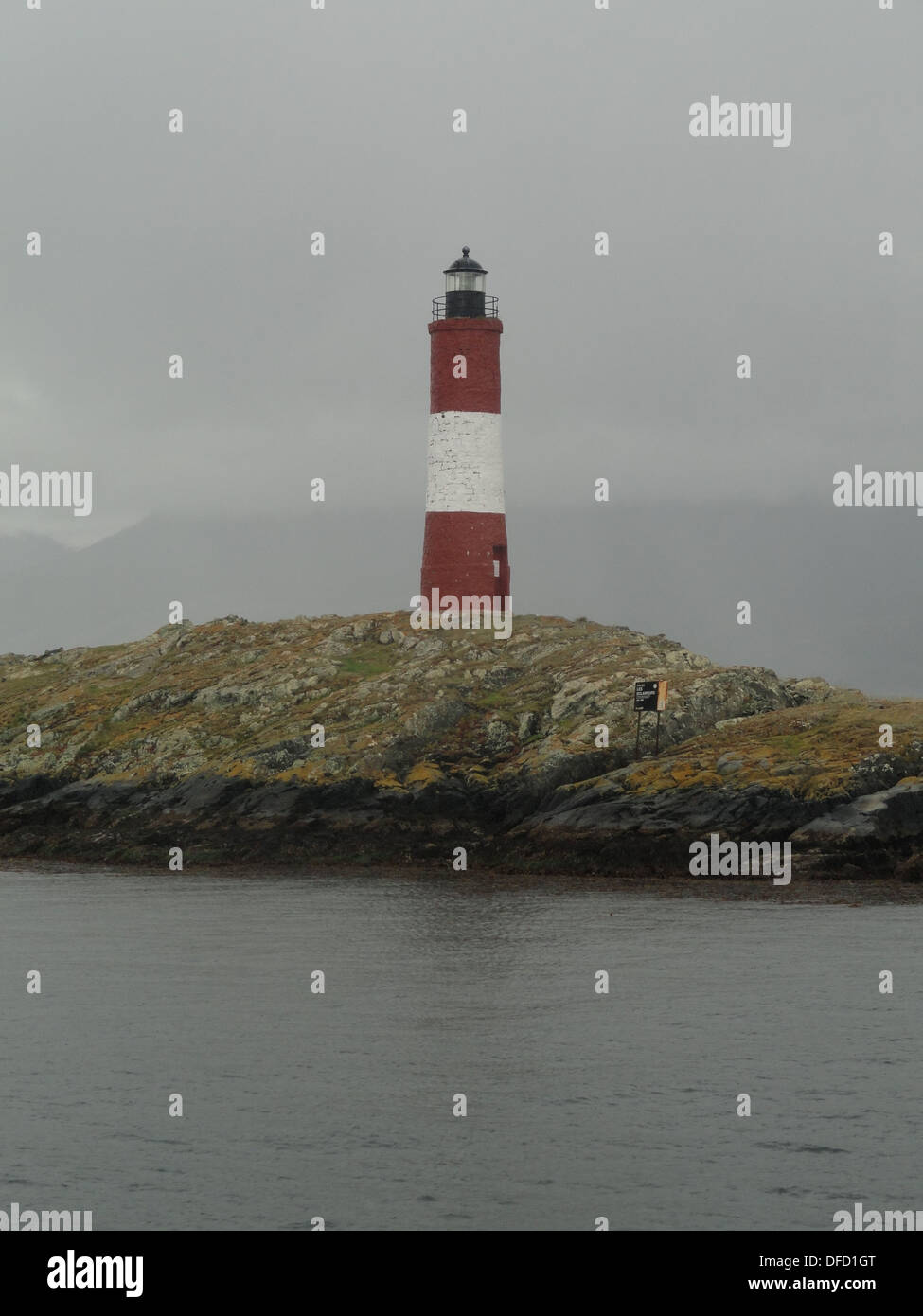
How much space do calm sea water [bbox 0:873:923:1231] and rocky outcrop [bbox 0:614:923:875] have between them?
672 cm

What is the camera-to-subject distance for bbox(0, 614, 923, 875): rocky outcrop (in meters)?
51.6

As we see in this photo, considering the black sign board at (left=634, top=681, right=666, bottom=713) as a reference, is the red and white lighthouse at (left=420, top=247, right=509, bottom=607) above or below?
above

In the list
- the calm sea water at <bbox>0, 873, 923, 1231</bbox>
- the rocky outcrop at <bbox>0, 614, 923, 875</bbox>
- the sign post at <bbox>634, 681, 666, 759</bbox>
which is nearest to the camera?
the calm sea water at <bbox>0, 873, 923, 1231</bbox>

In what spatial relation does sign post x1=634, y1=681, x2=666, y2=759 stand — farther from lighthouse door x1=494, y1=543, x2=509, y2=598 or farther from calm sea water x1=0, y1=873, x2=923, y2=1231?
calm sea water x1=0, y1=873, x2=923, y2=1231

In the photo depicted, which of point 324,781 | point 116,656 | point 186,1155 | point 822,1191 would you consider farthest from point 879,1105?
point 116,656

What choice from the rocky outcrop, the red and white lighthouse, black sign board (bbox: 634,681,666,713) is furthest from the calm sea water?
the red and white lighthouse

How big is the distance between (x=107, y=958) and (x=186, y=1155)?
16021 mm

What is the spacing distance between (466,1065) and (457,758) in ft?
105

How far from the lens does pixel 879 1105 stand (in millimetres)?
25922

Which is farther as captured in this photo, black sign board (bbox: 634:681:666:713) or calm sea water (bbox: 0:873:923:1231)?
black sign board (bbox: 634:681:666:713)

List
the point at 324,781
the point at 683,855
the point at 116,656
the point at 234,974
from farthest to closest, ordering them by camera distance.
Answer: the point at 116,656, the point at 324,781, the point at 683,855, the point at 234,974

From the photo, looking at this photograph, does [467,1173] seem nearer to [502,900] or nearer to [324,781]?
[502,900]

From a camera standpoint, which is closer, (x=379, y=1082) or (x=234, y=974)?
(x=379, y=1082)

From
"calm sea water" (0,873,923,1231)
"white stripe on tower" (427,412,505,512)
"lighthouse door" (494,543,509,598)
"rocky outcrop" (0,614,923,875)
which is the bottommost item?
"calm sea water" (0,873,923,1231)
